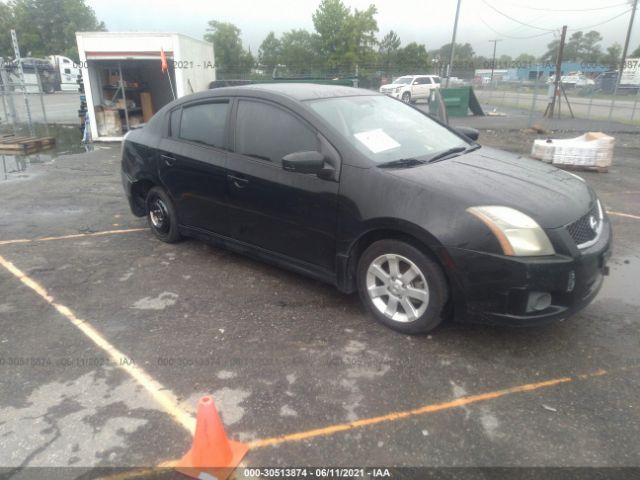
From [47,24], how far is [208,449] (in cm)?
9876

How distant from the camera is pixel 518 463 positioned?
2.26 metres

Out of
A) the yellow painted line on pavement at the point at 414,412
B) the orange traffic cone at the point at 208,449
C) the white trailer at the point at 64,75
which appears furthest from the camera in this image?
the white trailer at the point at 64,75

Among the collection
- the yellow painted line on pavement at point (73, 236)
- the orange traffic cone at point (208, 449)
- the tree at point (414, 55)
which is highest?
the tree at point (414, 55)

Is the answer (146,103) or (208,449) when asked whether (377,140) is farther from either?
(146,103)

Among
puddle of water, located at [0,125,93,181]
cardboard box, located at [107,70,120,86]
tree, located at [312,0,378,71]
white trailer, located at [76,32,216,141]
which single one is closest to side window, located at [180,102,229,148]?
puddle of water, located at [0,125,93,181]

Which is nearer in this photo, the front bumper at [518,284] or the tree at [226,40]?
the front bumper at [518,284]

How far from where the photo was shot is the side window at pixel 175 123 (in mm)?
4695

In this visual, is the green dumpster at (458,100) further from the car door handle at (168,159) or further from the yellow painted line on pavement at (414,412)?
the yellow painted line on pavement at (414,412)

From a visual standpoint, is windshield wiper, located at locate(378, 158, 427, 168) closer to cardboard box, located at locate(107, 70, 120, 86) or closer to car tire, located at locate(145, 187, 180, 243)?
car tire, located at locate(145, 187, 180, 243)

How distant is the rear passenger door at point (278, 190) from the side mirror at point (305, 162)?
12cm

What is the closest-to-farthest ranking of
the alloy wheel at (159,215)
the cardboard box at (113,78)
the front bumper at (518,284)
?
the front bumper at (518,284)
the alloy wheel at (159,215)
the cardboard box at (113,78)

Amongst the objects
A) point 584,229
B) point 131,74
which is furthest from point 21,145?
point 584,229

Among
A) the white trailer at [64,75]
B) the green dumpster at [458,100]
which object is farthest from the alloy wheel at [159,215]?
the white trailer at [64,75]

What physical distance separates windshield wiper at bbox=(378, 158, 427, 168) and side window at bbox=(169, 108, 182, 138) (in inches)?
92.4
